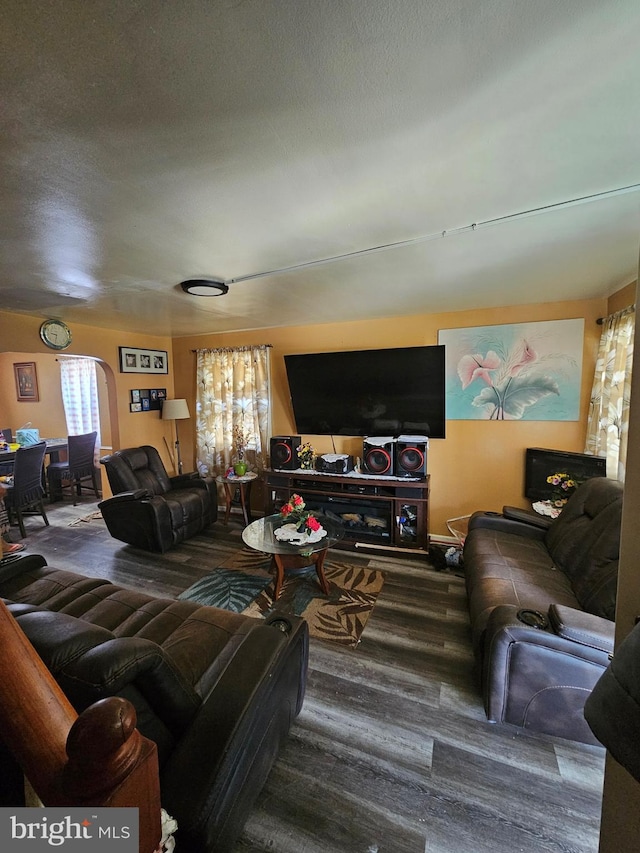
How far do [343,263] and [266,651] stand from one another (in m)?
2.03

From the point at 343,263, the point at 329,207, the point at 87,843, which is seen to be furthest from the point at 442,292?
the point at 87,843

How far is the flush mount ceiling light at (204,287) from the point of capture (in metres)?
2.26

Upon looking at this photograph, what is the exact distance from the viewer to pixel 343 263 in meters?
2.01

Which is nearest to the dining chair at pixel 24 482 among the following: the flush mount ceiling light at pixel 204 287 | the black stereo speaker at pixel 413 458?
the flush mount ceiling light at pixel 204 287

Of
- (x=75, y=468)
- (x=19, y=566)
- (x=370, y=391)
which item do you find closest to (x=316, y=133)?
(x=370, y=391)

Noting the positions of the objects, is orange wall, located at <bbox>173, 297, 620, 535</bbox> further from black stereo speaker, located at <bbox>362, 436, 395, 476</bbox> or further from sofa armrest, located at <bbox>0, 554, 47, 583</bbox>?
sofa armrest, located at <bbox>0, 554, 47, 583</bbox>

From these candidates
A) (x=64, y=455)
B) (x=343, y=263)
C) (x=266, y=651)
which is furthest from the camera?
(x=64, y=455)

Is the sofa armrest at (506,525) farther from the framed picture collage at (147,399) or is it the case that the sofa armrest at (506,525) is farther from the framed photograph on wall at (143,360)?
the framed photograph on wall at (143,360)

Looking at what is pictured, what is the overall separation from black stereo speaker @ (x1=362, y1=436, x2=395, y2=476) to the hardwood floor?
1.44 metres

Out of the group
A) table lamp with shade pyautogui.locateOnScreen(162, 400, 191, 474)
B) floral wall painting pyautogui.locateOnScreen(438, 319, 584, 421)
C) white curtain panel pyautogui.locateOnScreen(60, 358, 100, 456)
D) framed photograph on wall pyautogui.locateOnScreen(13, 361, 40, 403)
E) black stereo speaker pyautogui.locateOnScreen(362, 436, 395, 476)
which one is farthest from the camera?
framed photograph on wall pyautogui.locateOnScreen(13, 361, 40, 403)

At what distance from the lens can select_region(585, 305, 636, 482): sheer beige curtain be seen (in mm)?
2322

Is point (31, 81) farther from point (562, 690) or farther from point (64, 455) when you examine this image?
point (64, 455)

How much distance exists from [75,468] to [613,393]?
617 centimetres

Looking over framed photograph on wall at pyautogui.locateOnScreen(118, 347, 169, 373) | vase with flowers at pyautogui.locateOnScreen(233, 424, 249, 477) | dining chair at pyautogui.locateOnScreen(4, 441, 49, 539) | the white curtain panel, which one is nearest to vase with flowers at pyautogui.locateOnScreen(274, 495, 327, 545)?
vase with flowers at pyautogui.locateOnScreen(233, 424, 249, 477)
